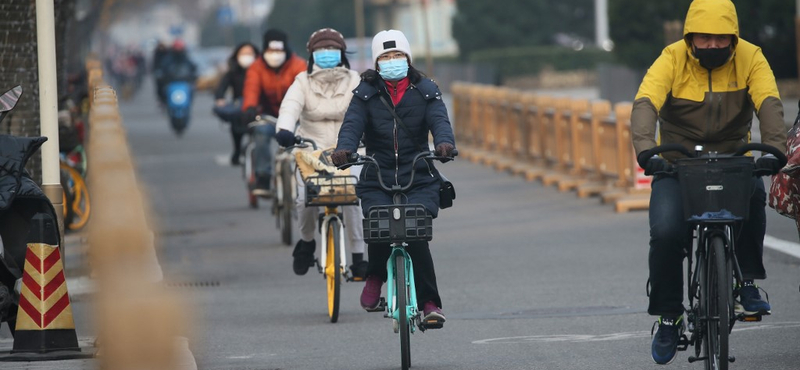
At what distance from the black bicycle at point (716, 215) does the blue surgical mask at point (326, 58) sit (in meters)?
4.49

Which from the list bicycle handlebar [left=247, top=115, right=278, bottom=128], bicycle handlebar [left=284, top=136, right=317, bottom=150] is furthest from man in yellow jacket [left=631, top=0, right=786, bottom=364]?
bicycle handlebar [left=247, top=115, right=278, bottom=128]

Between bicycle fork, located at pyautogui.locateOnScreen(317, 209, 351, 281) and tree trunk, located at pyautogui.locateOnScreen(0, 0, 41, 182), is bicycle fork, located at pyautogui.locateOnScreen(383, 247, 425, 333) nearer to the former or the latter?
bicycle fork, located at pyautogui.locateOnScreen(317, 209, 351, 281)

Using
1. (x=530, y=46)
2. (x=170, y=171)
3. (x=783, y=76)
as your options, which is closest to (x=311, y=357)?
(x=170, y=171)

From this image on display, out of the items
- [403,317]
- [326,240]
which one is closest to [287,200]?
[326,240]

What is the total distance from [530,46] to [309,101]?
49150 millimetres

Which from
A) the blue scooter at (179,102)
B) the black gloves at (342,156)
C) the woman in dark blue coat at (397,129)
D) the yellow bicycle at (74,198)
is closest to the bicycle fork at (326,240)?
the woman in dark blue coat at (397,129)

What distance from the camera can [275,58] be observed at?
15.2 metres

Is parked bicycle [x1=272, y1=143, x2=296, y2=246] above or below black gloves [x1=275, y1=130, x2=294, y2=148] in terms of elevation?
below

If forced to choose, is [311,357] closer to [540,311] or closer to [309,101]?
[540,311]

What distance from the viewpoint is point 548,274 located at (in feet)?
38.8

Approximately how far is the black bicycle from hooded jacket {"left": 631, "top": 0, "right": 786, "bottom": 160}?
0.29 metres

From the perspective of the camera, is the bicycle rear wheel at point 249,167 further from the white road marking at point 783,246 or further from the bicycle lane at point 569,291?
the white road marking at point 783,246

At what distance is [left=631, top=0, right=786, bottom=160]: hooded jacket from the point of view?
679cm

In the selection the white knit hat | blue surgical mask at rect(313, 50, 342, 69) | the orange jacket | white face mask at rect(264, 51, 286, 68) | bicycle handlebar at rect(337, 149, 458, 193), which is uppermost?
white face mask at rect(264, 51, 286, 68)
